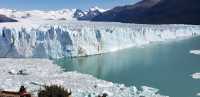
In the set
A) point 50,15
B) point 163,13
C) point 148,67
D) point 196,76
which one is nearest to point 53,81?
point 196,76

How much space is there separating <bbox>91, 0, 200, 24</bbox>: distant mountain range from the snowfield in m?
34.9

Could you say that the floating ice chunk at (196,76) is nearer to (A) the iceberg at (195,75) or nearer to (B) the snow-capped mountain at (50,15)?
(A) the iceberg at (195,75)

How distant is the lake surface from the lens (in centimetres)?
1312

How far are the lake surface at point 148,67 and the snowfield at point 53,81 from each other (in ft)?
3.05

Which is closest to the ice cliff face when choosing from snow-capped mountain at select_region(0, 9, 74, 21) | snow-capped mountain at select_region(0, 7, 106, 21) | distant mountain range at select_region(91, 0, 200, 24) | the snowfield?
the snowfield

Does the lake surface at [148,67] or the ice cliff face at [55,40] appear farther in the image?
the ice cliff face at [55,40]

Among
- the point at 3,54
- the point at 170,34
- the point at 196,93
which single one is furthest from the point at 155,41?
the point at 196,93

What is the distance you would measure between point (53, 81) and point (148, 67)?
5.89 m

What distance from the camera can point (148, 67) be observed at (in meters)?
17.7

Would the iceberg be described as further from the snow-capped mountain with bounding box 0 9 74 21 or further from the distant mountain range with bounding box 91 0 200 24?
the snow-capped mountain with bounding box 0 9 74 21

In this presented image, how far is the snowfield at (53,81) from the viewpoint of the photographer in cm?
1123

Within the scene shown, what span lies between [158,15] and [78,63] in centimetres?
3618

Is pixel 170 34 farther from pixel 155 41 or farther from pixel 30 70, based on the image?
pixel 30 70

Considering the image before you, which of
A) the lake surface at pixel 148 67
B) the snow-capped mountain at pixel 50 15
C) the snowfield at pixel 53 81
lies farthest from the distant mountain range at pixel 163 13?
the snowfield at pixel 53 81
